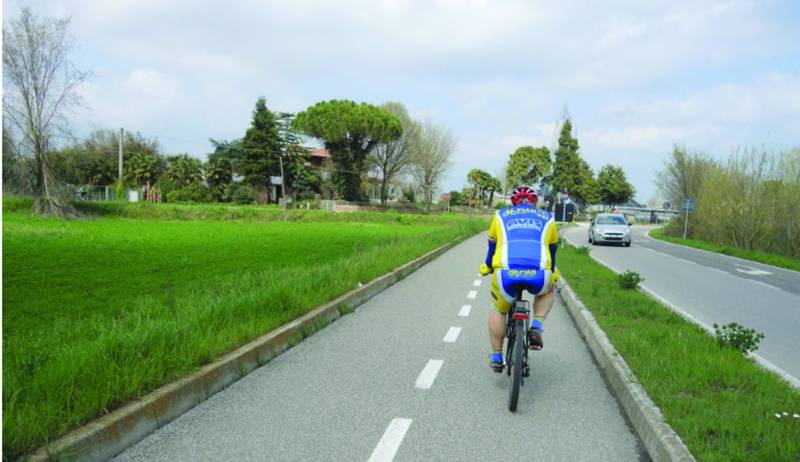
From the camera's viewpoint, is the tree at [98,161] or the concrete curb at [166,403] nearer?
the concrete curb at [166,403]

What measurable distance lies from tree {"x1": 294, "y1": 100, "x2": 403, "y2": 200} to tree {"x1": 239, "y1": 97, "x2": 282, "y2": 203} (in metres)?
7.25

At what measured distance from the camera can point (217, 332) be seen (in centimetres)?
588

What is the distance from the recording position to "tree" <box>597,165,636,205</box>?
10600 centimetres

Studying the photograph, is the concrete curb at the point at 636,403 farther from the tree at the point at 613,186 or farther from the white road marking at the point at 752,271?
the tree at the point at 613,186

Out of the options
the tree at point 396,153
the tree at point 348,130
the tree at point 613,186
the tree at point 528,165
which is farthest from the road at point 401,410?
the tree at point 613,186

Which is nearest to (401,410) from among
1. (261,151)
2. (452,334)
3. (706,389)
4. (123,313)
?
(706,389)

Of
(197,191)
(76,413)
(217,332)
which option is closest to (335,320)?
(217,332)

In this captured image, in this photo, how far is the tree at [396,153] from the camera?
226 ft

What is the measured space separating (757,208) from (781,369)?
25761 millimetres

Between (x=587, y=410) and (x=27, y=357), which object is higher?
(x=27, y=357)

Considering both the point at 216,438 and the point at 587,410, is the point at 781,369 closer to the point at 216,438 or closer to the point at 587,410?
the point at 587,410

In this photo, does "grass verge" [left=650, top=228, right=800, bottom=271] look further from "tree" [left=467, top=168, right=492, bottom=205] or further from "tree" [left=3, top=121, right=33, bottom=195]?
"tree" [left=467, top=168, right=492, bottom=205]

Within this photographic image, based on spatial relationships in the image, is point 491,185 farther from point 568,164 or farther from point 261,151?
point 261,151

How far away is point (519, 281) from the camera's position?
4.56 meters
